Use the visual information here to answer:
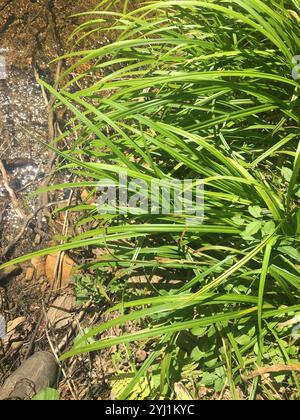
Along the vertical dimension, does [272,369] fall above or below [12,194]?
below

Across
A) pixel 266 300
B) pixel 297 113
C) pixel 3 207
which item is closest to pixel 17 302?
pixel 3 207

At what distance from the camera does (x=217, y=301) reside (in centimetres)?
143

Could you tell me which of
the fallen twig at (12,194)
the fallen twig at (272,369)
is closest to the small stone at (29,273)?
the fallen twig at (12,194)

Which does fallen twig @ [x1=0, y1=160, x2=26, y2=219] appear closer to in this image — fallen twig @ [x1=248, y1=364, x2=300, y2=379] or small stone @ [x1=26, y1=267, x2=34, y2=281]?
small stone @ [x1=26, y1=267, x2=34, y2=281]

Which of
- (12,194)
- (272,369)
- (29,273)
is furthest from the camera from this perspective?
(12,194)

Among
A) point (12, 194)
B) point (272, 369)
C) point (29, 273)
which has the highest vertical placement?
point (12, 194)

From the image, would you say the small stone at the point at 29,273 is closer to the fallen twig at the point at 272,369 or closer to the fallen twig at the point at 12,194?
the fallen twig at the point at 12,194

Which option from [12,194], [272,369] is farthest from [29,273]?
[272,369]

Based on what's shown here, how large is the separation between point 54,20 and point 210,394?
2037 millimetres

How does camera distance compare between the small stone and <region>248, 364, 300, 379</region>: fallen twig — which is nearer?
<region>248, 364, 300, 379</region>: fallen twig

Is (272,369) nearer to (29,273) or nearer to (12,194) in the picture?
(29,273)

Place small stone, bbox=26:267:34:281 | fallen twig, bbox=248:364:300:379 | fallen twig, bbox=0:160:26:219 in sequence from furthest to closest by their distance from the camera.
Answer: fallen twig, bbox=0:160:26:219
small stone, bbox=26:267:34:281
fallen twig, bbox=248:364:300:379

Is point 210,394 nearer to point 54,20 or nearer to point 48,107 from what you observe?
point 48,107

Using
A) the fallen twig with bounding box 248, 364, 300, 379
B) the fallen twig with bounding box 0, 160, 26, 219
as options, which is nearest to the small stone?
the fallen twig with bounding box 0, 160, 26, 219
